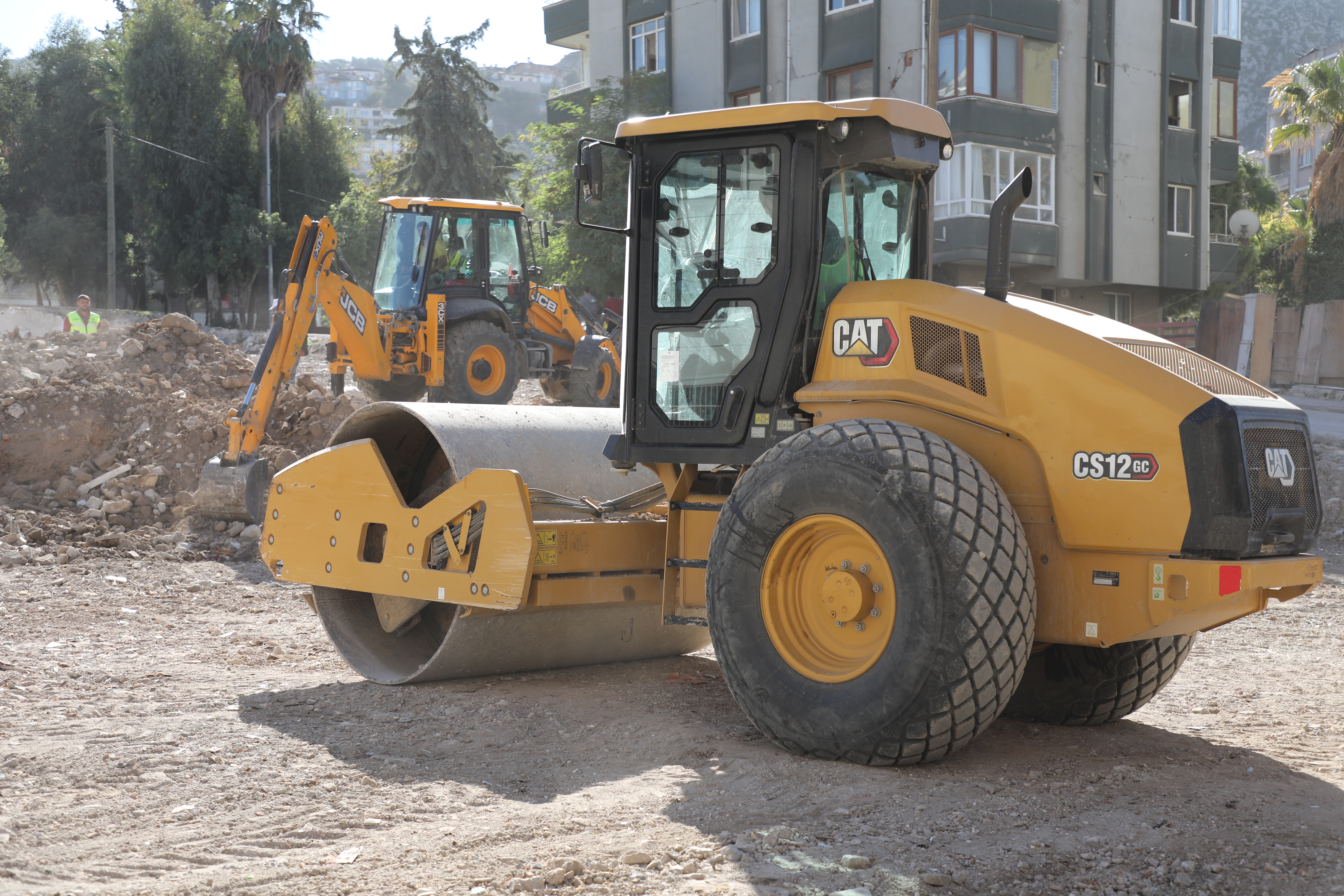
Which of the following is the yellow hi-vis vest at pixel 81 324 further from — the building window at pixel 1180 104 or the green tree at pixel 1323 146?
the green tree at pixel 1323 146

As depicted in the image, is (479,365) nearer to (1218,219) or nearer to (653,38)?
(653,38)

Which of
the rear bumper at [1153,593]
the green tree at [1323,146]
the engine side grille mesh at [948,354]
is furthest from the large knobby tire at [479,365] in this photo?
the green tree at [1323,146]

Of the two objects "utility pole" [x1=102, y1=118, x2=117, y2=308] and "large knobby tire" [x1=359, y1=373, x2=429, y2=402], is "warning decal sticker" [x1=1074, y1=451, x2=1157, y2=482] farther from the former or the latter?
"utility pole" [x1=102, y1=118, x2=117, y2=308]

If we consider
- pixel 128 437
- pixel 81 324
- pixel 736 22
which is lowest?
pixel 128 437

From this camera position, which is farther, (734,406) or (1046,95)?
(1046,95)

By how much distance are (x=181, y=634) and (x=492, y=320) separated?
7.28 m

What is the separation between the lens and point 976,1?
85.7 ft

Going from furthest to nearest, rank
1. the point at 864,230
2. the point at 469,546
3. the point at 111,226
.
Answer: the point at 111,226 → the point at 469,546 → the point at 864,230

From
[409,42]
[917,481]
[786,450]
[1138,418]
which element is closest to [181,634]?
[786,450]

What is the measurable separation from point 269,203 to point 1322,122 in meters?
29.7

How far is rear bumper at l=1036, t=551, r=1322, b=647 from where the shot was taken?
14.6 feet

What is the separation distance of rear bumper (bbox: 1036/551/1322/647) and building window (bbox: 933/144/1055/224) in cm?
2212

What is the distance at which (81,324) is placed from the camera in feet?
63.1

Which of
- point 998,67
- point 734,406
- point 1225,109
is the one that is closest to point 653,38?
point 998,67
